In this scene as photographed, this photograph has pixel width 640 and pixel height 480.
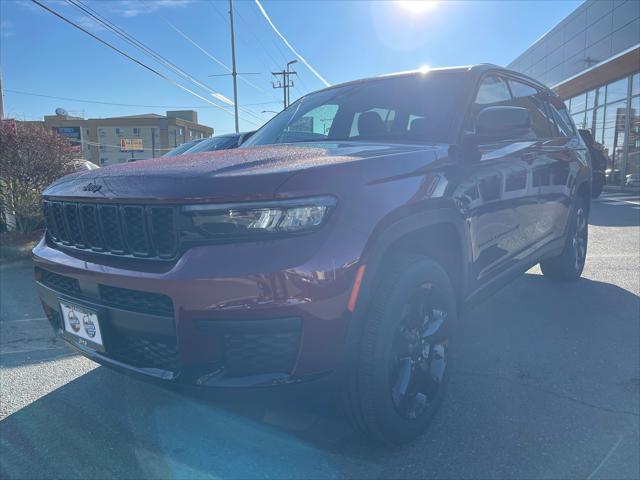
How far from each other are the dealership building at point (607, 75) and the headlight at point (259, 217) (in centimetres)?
1877

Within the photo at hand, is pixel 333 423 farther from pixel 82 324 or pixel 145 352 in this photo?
pixel 82 324

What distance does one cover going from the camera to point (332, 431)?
8.04ft

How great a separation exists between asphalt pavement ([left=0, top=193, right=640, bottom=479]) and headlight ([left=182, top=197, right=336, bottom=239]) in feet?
2.03

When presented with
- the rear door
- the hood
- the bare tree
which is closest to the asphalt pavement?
the hood

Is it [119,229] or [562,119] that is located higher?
[562,119]

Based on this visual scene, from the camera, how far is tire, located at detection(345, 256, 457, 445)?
196 cm

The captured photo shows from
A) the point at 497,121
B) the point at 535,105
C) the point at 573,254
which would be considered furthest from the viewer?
the point at 573,254

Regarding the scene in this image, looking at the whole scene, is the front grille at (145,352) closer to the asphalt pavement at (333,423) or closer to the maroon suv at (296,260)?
the maroon suv at (296,260)

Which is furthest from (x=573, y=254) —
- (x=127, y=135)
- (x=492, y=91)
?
(x=127, y=135)

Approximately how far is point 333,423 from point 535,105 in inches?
121

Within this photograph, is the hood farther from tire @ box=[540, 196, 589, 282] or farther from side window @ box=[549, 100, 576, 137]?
tire @ box=[540, 196, 589, 282]

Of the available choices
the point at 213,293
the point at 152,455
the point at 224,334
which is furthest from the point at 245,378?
the point at 152,455

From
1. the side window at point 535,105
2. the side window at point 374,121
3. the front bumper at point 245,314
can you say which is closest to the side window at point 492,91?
the side window at point 535,105

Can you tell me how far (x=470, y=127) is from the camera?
286 centimetres
